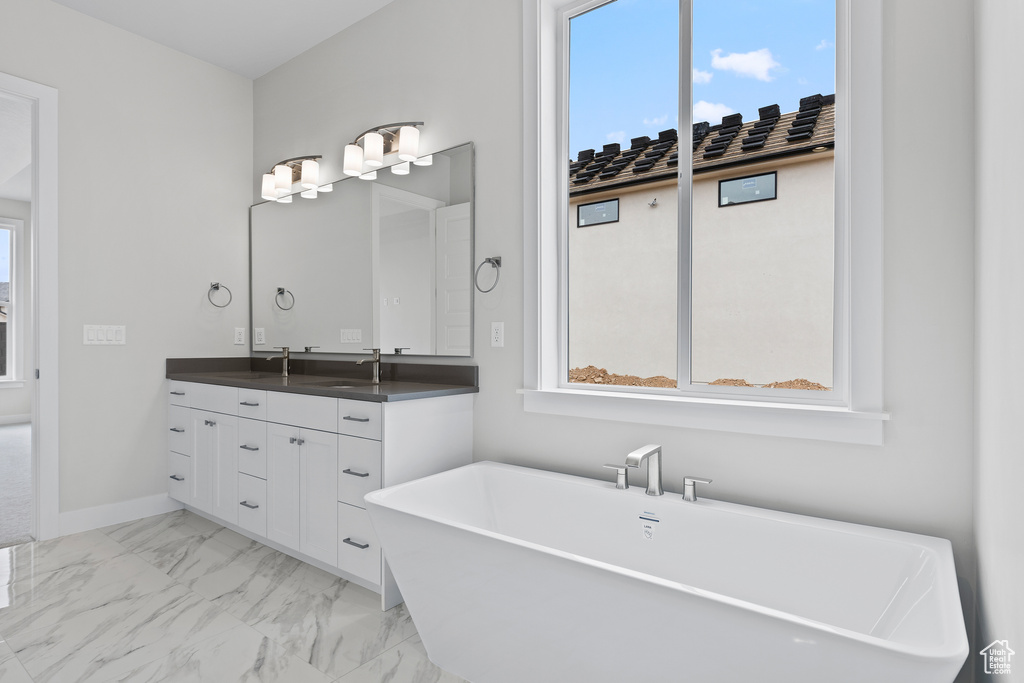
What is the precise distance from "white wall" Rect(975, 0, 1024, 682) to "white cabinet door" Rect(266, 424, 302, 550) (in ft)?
7.56

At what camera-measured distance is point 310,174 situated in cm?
336

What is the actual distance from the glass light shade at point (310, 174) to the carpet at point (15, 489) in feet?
7.84

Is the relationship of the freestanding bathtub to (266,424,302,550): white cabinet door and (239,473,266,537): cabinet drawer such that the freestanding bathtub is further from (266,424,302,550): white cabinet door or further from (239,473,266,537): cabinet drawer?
(239,473,266,537): cabinet drawer

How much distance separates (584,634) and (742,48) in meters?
2.17

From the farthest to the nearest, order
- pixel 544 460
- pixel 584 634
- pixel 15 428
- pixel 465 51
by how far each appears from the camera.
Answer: pixel 15 428 → pixel 465 51 → pixel 544 460 → pixel 584 634

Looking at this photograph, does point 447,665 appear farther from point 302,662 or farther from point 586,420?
point 586,420

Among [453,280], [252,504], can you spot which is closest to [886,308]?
[453,280]

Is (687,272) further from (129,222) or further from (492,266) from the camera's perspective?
(129,222)

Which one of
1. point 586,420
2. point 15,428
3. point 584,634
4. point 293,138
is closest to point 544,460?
point 586,420

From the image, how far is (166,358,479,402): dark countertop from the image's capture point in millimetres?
2277

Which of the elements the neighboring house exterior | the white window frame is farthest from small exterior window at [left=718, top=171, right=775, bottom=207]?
the white window frame

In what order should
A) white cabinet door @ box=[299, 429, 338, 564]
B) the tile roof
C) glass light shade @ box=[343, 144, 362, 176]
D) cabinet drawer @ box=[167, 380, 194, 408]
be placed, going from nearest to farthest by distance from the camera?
the tile roof → white cabinet door @ box=[299, 429, 338, 564] → glass light shade @ box=[343, 144, 362, 176] → cabinet drawer @ box=[167, 380, 194, 408]

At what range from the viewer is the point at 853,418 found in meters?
1.62

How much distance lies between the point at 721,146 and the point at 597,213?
3.30 ft
